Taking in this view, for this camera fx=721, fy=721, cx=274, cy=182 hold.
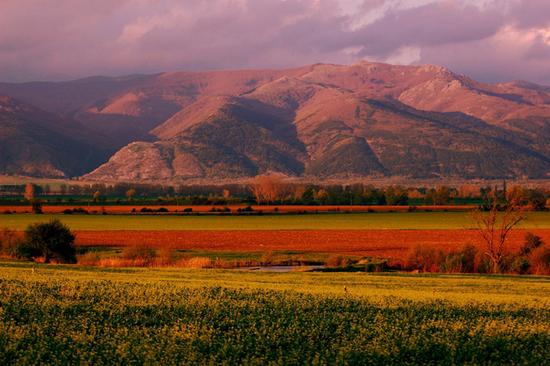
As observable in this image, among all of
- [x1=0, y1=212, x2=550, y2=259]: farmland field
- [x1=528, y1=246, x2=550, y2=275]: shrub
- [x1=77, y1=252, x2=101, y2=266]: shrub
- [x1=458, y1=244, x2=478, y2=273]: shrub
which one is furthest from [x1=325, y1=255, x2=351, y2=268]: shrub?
[x1=77, y1=252, x2=101, y2=266]: shrub

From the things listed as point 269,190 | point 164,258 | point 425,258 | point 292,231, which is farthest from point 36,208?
point 425,258

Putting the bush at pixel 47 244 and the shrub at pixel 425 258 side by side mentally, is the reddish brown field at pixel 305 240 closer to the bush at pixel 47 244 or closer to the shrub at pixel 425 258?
the shrub at pixel 425 258

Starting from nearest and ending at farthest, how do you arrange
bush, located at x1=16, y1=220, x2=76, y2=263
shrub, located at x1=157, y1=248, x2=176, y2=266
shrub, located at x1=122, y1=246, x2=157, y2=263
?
shrub, located at x1=157, y1=248, x2=176, y2=266 → bush, located at x1=16, y1=220, x2=76, y2=263 → shrub, located at x1=122, y1=246, x2=157, y2=263

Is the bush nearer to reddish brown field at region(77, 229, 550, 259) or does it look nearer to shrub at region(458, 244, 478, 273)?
reddish brown field at region(77, 229, 550, 259)

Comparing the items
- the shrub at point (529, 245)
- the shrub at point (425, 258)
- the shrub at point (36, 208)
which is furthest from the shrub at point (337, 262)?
the shrub at point (36, 208)

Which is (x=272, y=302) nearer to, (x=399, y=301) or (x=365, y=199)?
(x=399, y=301)

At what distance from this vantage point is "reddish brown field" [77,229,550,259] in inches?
2867

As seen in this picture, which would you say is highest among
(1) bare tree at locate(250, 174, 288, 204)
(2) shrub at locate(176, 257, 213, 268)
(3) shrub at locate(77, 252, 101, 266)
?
(1) bare tree at locate(250, 174, 288, 204)

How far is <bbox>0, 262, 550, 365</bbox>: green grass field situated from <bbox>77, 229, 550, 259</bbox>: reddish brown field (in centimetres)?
4106

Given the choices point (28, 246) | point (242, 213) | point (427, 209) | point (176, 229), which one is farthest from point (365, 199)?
point (28, 246)

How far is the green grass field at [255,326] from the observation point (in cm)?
1562

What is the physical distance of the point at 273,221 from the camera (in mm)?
115875

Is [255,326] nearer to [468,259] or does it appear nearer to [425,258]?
[468,259]

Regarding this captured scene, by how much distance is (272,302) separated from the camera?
2202cm
